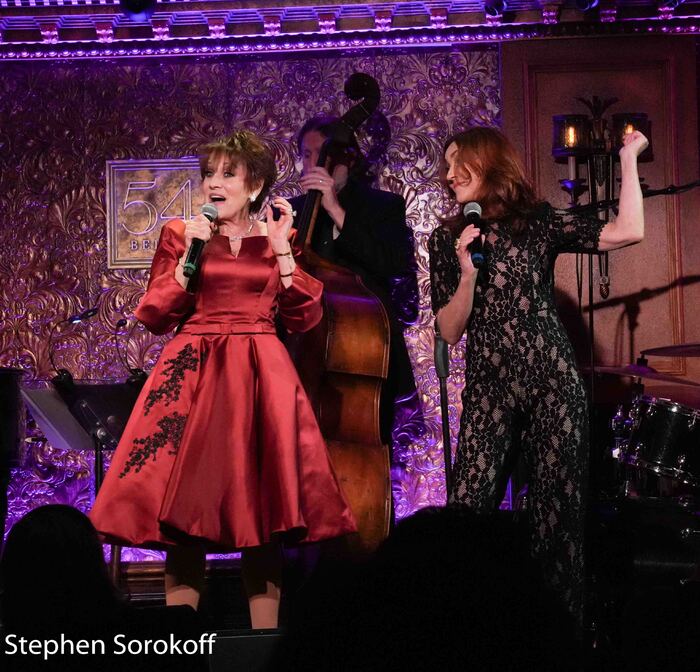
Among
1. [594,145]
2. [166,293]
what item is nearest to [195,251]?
[166,293]

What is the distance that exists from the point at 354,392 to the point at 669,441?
57.2 inches

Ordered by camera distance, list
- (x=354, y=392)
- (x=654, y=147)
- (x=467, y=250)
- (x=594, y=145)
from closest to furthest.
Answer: (x=467, y=250), (x=354, y=392), (x=594, y=145), (x=654, y=147)

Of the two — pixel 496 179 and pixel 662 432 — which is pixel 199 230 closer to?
pixel 496 179

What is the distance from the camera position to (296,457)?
3.18m

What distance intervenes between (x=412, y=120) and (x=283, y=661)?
4.08 m

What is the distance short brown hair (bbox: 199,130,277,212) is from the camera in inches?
137

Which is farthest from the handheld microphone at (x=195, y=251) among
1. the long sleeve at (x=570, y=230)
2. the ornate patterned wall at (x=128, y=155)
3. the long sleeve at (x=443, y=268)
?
the ornate patterned wall at (x=128, y=155)

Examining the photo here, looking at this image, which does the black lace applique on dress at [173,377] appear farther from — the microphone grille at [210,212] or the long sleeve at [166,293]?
the microphone grille at [210,212]

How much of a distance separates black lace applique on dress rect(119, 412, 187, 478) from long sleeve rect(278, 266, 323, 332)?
532 millimetres

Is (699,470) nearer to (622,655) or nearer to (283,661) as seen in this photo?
(622,655)

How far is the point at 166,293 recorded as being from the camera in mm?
3293

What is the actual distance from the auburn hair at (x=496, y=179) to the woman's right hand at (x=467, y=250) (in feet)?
0.65

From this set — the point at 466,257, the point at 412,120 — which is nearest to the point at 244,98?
the point at 412,120

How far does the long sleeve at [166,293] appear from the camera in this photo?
329 centimetres
